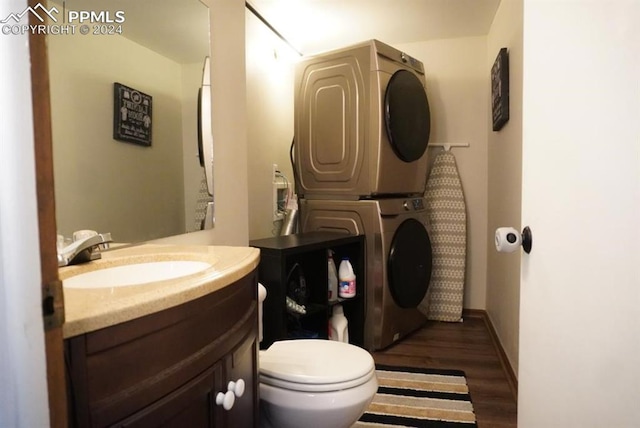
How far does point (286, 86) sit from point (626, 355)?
8.85 feet

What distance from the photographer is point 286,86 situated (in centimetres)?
311

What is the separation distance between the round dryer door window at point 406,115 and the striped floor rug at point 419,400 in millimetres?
1356

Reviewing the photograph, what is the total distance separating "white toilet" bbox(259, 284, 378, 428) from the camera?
1317 millimetres

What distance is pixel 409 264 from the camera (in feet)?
9.16

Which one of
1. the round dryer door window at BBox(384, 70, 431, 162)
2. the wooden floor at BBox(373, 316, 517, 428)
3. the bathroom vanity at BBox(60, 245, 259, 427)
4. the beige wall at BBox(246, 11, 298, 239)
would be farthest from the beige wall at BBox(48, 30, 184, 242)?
the wooden floor at BBox(373, 316, 517, 428)

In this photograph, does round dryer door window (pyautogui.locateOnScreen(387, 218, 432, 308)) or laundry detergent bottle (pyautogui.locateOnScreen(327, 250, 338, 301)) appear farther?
round dryer door window (pyautogui.locateOnScreen(387, 218, 432, 308))

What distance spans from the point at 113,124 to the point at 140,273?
498 millimetres

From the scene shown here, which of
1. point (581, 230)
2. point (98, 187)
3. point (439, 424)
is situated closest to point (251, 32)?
point (98, 187)

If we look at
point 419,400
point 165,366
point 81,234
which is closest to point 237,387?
point 165,366

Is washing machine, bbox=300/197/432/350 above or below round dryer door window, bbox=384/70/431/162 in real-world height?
below

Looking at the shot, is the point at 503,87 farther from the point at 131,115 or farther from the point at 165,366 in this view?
the point at 165,366

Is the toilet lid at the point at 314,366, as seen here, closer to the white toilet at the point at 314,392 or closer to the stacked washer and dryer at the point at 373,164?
the white toilet at the point at 314,392

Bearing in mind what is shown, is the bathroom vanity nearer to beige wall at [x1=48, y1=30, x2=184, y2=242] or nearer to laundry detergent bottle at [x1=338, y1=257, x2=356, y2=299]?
beige wall at [x1=48, y1=30, x2=184, y2=242]

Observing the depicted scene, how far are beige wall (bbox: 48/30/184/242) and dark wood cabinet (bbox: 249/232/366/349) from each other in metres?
0.59
